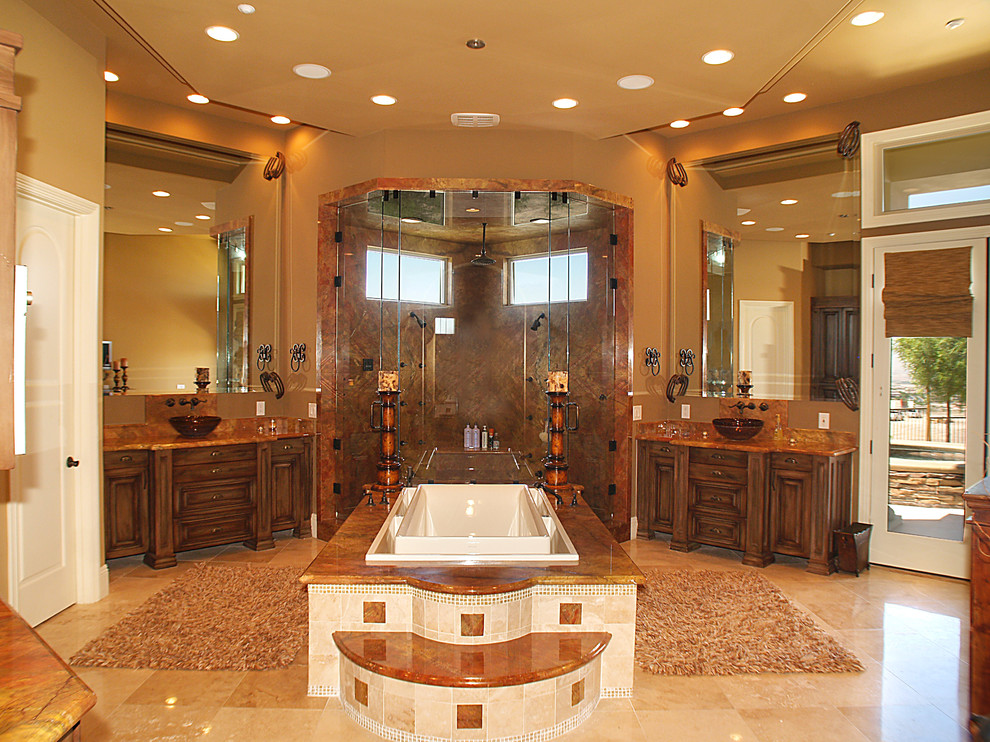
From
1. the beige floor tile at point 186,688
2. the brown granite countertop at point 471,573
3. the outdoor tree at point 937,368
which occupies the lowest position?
the beige floor tile at point 186,688

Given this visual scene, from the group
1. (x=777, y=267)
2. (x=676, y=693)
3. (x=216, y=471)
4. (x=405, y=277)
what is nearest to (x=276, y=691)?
(x=676, y=693)

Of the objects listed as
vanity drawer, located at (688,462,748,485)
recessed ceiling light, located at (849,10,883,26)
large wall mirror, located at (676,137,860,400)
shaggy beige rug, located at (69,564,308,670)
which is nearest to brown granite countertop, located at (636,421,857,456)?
vanity drawer, located at (688,462,748,485)

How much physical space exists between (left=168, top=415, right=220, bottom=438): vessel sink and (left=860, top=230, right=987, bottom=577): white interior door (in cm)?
462

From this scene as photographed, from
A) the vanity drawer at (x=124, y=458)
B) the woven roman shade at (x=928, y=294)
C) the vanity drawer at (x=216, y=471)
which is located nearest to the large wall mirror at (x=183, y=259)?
the vanity drawer at (x=124, y=458)

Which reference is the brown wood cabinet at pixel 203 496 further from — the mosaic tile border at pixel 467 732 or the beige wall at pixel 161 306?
the mosaic tile border at pixel 467 732

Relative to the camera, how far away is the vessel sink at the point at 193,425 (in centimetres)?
452

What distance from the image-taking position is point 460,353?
5598 millimetres

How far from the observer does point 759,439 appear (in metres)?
4.82

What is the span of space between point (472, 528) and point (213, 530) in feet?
6.35

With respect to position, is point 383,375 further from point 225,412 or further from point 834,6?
point 834,6

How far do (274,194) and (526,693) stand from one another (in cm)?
439

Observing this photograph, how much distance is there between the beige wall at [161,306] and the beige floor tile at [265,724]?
2868 millimetres

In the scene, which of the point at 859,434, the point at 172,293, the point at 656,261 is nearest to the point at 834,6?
the point at 656,261

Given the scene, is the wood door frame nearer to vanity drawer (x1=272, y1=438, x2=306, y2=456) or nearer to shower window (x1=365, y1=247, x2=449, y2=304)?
vanity drawer (x1=272, y1=438, x2=306, y2=456)
